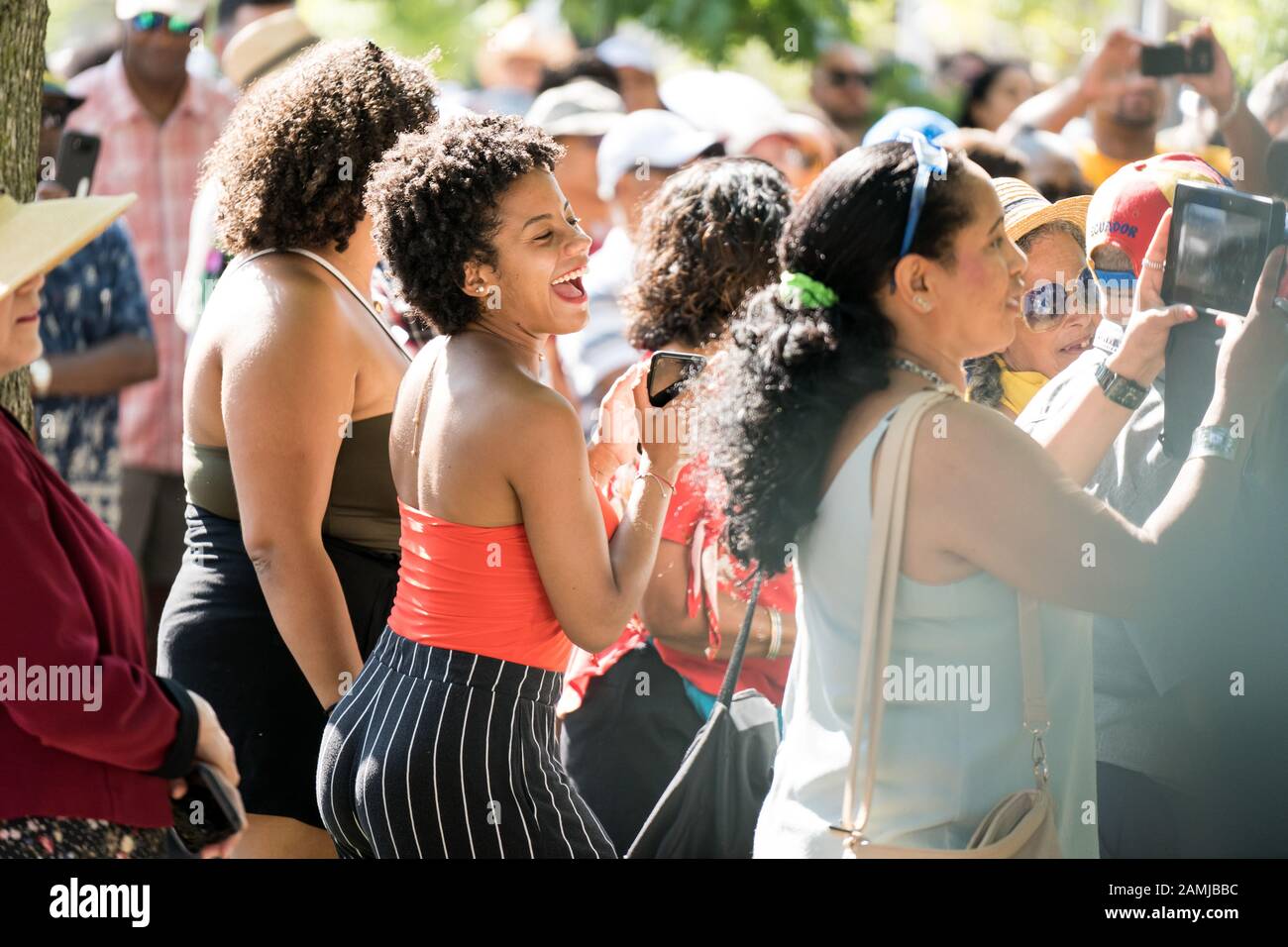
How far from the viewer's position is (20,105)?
11.3 ft


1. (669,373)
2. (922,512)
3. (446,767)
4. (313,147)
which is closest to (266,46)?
(313,147)

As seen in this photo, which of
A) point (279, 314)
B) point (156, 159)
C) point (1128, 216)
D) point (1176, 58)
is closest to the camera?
point (1128, 216)

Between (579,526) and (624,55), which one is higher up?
(624,55)

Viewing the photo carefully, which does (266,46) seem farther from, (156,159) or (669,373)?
(669,373)

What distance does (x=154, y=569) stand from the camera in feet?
18.2

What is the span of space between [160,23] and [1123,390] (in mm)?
4727

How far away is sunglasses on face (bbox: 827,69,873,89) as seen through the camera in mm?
8422

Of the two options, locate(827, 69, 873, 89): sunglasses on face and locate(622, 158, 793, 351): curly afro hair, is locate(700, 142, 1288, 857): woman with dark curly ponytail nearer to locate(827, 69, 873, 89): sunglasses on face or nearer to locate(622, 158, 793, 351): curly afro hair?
locate(622, 158, 793, 351): curly afro hair

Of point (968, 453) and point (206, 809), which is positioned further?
point (206, 809)

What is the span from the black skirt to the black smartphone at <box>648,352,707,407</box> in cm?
74

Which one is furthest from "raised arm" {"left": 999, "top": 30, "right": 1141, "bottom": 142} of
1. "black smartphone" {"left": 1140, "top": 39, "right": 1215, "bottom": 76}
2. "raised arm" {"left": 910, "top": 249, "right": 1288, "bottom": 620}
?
"raised arm" {"left": 910, "top": 249, "right": 1288, "bottom": 620}

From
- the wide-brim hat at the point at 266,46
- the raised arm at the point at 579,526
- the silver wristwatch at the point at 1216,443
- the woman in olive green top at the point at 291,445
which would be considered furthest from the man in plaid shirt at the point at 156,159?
the silver wristwatch at the point at 1216,443
